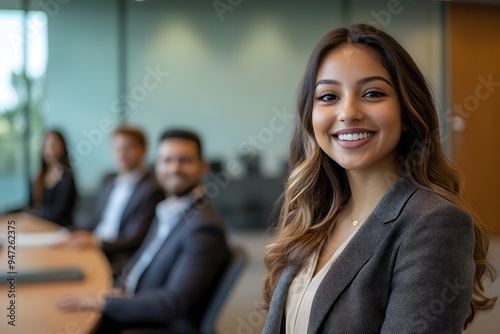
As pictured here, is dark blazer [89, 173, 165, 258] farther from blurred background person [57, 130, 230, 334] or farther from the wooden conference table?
blurred background person [57, 130, 230, 334]

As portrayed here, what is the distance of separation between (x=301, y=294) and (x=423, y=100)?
480 millimetres

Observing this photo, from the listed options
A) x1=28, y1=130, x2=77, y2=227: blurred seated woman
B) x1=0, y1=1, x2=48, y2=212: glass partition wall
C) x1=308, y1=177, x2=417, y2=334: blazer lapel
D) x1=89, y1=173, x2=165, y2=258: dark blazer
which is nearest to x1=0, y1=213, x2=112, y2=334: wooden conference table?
x1=89, y1=173, x2=165, y2=258: dark blazer

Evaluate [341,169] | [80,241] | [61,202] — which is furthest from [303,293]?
[61,202]

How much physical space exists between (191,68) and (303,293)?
5.31 meters

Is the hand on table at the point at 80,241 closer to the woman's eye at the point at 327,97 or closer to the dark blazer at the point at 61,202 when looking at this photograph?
the dark blazer at the point at 61,202

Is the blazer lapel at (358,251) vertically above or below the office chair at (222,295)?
above

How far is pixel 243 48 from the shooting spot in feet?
20.6

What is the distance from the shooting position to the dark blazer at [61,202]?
15.8 ft

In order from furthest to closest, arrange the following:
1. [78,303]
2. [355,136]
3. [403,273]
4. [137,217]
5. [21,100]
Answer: [21,100] → [137,217] → [78,303] → [355,136] → [403,273]

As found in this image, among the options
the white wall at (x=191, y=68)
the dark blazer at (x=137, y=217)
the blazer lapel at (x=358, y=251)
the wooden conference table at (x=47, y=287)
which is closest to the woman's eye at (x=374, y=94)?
the blazer lapel at (x=358, y=251)

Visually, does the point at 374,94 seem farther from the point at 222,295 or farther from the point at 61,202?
the point at 61,202

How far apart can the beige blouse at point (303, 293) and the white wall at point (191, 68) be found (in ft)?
15.9

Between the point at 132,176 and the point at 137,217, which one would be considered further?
the point at 132,176

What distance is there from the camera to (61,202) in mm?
4848
